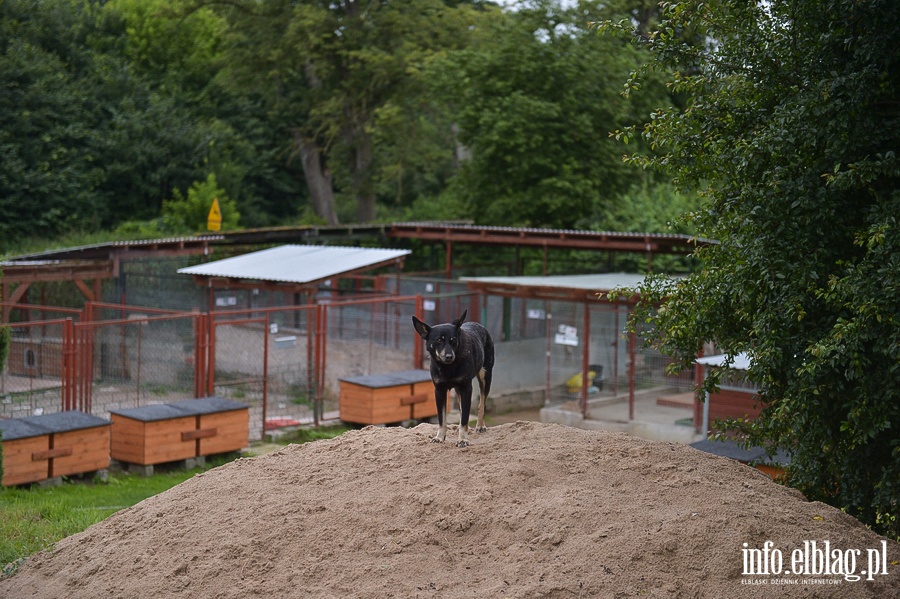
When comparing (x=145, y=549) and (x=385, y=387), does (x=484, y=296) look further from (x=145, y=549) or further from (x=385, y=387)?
(x=145, y=549)

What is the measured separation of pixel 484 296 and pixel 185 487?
46.2 feet

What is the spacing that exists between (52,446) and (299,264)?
1158cm

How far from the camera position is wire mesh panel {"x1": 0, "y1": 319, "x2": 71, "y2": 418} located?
15875mm

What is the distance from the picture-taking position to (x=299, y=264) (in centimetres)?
2422

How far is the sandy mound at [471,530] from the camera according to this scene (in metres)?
6.19

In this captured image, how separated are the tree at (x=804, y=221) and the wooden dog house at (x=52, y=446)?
8.23m

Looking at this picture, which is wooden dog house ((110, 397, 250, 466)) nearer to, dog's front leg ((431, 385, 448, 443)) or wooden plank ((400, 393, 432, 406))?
wooden plank ((400, 393, 432, 406))

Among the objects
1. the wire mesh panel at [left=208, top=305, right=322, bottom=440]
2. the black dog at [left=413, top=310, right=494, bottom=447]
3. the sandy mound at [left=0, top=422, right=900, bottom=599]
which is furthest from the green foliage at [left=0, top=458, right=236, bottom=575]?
the black dog at [left=413, top=310, right=494, bottom=447]

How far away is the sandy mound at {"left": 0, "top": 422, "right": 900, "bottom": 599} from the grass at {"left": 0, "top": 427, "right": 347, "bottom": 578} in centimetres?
92

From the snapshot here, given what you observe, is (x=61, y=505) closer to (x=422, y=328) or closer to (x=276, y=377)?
(x=422, y=328)

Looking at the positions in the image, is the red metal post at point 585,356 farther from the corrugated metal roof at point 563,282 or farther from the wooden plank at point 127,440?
the wooden plank at point 127,440

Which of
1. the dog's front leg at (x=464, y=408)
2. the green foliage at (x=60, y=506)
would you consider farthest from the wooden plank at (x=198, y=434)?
the dog's front leg at (x=464, y=408)

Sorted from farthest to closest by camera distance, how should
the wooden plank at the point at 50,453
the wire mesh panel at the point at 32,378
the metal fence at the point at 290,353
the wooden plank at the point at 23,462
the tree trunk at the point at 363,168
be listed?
the tree trunk at the point at 363,168
the metal fence at the point at 290,353
the wire mesh panel at the point at 32,378
the wooden plank at the point at 50,453
the wooden plank at the point at 23,462

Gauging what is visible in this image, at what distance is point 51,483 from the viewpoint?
13102 millimetres
